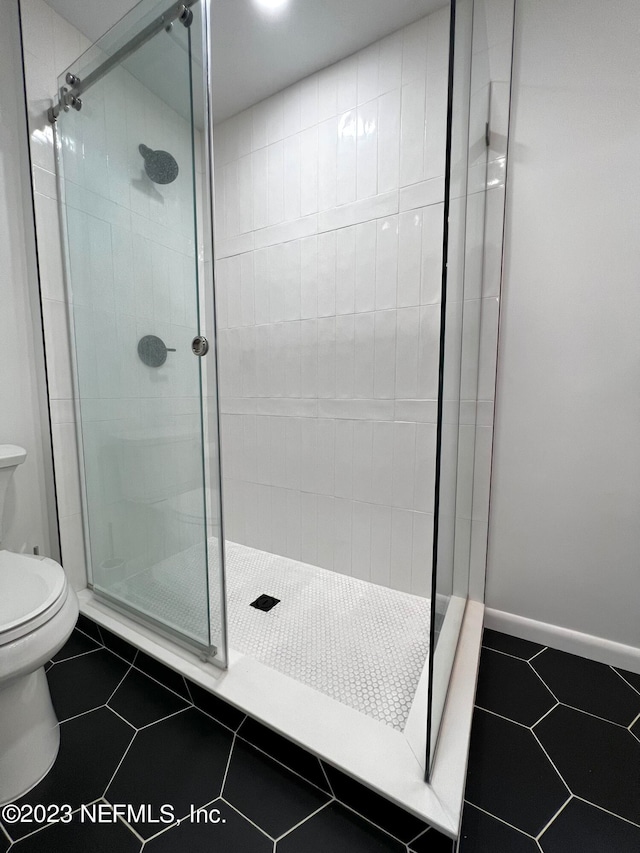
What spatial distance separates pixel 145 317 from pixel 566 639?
73.8 inches

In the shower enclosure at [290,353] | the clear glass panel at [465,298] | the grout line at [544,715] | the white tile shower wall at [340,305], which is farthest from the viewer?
the white tile shower wall at [340,305]

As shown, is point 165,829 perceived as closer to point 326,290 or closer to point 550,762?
point 550,762

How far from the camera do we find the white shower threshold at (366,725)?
2.74 feet

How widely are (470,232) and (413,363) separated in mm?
645

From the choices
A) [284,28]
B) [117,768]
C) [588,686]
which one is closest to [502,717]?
[588,686]

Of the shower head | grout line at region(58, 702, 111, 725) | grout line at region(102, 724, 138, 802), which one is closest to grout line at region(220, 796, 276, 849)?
grout line at region(102, 724, 138, 802)

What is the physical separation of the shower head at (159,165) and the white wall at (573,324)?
1.15 m

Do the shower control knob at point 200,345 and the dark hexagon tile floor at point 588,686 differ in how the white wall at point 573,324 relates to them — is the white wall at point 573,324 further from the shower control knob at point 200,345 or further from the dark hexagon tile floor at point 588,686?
the shower control knob at point 200,345

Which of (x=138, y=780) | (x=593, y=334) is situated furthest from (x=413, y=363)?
(x=138, y=780)

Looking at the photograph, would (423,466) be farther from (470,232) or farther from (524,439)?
(470,232)

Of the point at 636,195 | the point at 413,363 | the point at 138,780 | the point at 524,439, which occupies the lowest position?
the point at 138,780

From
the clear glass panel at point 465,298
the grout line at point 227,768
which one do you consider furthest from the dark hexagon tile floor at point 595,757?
the grout line at point 227,768

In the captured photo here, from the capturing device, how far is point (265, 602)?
166 cm

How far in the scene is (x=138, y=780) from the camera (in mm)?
969
